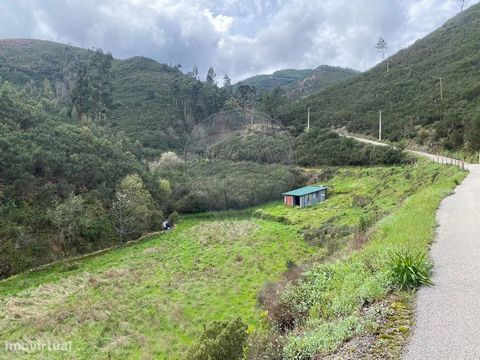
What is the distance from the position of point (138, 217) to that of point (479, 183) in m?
31.6

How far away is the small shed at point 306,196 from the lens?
46406 millimetres

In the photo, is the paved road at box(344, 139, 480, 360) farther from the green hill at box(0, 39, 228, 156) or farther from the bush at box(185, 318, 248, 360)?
the green hill at box(0, 39, 228, 156)

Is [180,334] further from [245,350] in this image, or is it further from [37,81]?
[37,81]

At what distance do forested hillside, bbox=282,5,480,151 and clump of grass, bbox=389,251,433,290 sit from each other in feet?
120

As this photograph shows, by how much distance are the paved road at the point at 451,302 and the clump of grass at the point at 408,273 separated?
214 millimetres

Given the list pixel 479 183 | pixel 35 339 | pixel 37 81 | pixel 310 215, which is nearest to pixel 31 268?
pixel 35 339

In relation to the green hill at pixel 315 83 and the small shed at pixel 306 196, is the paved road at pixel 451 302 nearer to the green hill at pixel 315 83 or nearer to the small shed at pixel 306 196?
the small shed at pixel 306 196

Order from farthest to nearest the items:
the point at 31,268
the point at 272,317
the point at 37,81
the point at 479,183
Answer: the point at 37,81 → the point at 31,268 → the point at 479,183 → the point at 272,317

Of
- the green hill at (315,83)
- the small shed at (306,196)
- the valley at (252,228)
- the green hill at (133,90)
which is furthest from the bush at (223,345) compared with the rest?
the green hill at (315,83)

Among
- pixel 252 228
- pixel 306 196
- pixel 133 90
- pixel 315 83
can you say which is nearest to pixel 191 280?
pixel 252 228

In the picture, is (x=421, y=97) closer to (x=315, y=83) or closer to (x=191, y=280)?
(x=191, y=280)

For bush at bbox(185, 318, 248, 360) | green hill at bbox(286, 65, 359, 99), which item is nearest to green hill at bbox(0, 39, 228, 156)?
green hill at bbox(286, 65, 359, 99)

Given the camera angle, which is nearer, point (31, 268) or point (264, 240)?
point (31, 268)

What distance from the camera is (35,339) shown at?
1822 cm
